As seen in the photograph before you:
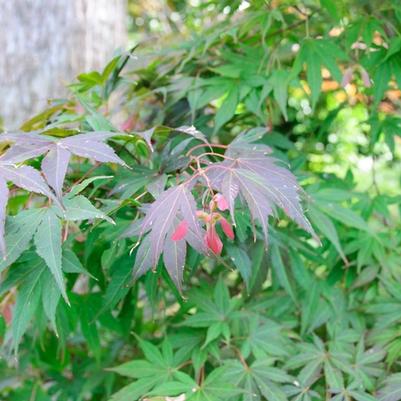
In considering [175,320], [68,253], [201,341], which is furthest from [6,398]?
[68,253]

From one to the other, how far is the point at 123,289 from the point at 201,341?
27 cm

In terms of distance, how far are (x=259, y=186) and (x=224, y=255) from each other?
43cm

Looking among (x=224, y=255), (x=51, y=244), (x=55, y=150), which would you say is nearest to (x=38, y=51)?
(x=224, y=255)

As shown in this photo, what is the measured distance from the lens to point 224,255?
131cm

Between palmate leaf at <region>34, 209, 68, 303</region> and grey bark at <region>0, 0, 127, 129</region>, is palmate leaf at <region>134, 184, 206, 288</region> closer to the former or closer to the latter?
palmate leaf at <region>34, 209, 68, 303</region>

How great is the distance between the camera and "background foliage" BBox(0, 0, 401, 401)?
3.64 ft

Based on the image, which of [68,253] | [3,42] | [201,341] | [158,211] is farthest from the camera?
[3,42]

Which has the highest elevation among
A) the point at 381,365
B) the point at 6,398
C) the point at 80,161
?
the point at 80,161

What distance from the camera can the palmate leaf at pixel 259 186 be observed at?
0.88 meters

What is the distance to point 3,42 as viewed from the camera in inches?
89.4

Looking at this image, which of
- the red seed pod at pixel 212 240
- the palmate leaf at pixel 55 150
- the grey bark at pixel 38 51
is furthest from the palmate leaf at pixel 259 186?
the grey bark at pixel 38 51

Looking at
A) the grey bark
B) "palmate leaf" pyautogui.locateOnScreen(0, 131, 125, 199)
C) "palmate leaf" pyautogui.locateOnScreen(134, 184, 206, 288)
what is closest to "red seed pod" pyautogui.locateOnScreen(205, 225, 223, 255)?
"palmate leaf" pyautogui.locateOnScreen(134, 184, 206, 288)

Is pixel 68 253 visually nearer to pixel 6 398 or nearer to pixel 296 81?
pixel 296 81

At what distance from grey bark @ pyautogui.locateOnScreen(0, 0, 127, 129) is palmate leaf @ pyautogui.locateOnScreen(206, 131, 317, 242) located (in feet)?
4.74
